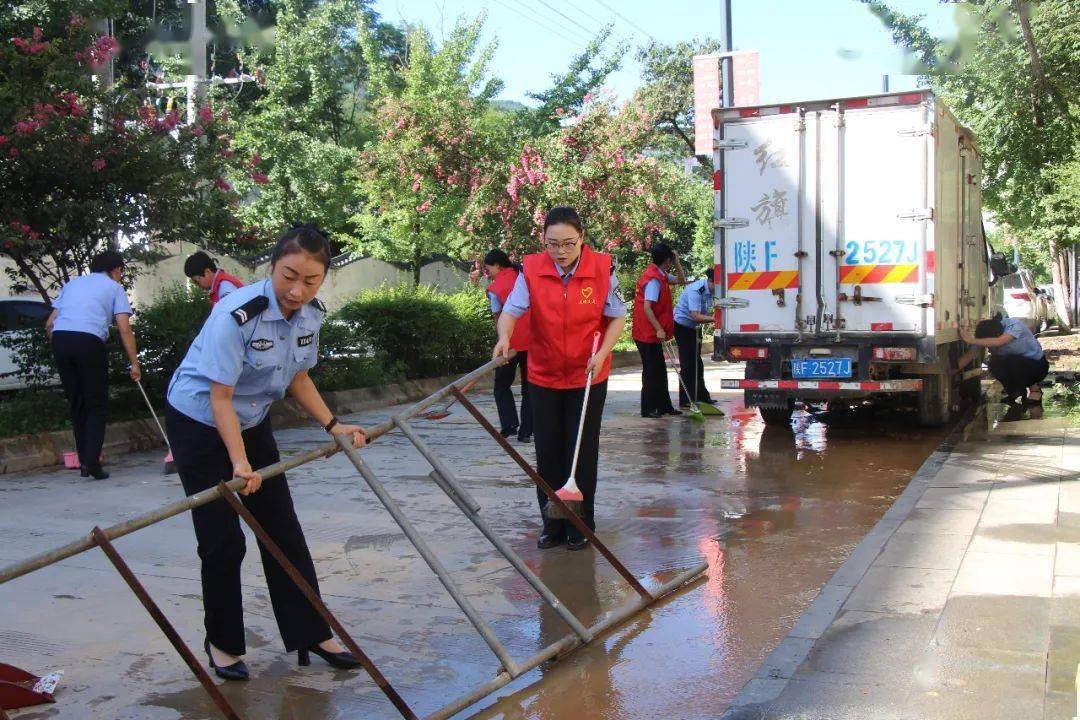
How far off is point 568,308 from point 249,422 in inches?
87.5

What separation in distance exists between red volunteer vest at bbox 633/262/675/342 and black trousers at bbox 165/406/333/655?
26.0 ft

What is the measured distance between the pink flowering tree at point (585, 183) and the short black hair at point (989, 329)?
26.0 ft

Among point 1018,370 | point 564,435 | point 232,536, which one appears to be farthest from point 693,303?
point 232,536

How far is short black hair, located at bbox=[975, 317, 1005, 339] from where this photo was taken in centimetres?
1209

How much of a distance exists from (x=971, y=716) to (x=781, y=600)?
5.27 ft

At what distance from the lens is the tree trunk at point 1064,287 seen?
109ft

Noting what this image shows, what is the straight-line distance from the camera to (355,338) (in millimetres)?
13492

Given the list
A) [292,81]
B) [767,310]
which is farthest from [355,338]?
[292,81]

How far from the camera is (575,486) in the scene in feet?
18.2

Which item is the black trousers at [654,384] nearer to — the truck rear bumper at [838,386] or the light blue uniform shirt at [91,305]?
the truck rear bumper at [838,386]

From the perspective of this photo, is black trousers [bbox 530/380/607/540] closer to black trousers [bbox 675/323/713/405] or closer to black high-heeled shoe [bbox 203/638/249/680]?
black high-heeled shoe [bbox 203/638/249/680]

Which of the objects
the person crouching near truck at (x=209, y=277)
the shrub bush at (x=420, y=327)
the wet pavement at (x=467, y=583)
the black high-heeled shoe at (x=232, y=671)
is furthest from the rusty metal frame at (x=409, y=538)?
the shrub bush at (x=420, y=327)

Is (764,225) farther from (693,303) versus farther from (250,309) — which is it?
(250,309)

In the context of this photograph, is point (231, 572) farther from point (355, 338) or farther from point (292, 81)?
point (292, 81)
